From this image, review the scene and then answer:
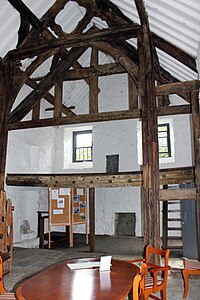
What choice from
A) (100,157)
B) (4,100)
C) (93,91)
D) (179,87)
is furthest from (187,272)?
(100,157)

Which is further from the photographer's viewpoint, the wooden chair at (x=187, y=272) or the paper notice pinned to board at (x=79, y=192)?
the paper notice pinned to board at (x=79, y=192)

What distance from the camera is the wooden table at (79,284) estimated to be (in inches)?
77.5

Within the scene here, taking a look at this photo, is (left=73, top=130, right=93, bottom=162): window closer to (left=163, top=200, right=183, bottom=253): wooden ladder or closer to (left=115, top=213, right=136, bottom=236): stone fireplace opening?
(left=115, top=213, right=136, bottom=236): stone fireplace opening

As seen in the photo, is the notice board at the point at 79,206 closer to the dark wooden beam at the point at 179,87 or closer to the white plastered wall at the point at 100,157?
the white plastered wall at the point at 100,157

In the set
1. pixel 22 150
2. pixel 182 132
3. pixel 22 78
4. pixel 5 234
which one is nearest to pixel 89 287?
pixel 5 234

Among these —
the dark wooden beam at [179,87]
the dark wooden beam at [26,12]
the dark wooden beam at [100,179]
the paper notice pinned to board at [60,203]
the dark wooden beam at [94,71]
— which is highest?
the dark wooden beam at [26,12]

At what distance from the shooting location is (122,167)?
9.23 metres

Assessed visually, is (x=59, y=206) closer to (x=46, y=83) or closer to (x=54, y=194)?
(x=54, y=194)

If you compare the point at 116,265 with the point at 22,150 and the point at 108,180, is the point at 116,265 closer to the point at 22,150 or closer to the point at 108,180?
the point at 108,180

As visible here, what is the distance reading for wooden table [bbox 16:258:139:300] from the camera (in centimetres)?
197

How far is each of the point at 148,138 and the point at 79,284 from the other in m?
2.92

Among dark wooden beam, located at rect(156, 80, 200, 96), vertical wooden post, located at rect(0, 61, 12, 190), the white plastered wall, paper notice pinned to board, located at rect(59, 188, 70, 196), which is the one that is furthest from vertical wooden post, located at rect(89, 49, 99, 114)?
the white plastered wall

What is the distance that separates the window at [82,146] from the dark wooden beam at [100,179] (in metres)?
3.25

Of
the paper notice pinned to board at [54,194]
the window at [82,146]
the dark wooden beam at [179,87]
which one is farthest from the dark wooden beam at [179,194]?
the window at [82,146]
